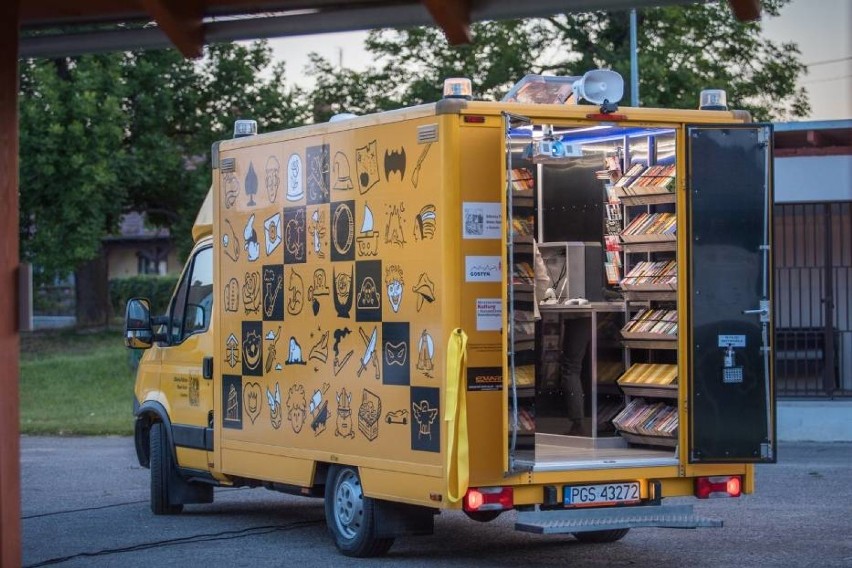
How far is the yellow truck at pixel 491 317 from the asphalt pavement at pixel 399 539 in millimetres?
396

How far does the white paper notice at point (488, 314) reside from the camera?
28.8 ft

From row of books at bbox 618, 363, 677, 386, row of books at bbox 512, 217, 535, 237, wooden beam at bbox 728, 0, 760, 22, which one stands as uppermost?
wooden beam at bbox 728, 0, 760, 22

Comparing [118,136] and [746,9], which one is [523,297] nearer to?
[746,9]

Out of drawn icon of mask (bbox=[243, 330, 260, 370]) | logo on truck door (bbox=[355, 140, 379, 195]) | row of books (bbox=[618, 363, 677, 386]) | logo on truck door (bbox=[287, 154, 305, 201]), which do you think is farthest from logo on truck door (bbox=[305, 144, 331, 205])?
row of books (bbox=[618, 363, 677, 386])

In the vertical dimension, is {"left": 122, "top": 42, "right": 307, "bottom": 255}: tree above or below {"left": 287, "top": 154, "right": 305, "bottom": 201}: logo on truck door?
above

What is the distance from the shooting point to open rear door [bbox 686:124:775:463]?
29.8 ft

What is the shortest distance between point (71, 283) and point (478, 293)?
143 ft

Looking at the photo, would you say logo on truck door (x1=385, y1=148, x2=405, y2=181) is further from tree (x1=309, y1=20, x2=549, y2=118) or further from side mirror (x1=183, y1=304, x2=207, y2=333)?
tree (x1=309, y1=20, x2=549, y2=118)

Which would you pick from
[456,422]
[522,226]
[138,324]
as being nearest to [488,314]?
[522,226]

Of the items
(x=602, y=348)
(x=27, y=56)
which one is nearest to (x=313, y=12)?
(x=27, y=56)

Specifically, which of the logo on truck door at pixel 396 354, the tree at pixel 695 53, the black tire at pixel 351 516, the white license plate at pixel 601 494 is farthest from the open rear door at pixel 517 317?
the tree at pixel 695 53

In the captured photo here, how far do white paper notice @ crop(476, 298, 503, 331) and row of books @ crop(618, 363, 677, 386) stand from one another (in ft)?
5.24

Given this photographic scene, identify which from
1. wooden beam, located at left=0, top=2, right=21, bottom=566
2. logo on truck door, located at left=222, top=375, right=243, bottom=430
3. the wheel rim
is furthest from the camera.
A: logo on truck door, located at left=222, top=375, right=243, bottom=430

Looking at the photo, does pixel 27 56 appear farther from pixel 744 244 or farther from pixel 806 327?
pixel 806 327
